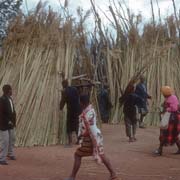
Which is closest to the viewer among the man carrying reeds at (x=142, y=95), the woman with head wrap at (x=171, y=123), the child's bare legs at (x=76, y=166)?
the child's bare legs at (x=76, y=166)

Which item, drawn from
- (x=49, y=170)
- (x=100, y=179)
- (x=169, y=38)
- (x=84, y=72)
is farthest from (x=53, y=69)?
(x=169, y=38)

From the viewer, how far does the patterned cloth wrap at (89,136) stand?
24.8 ft

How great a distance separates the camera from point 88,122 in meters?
7.62

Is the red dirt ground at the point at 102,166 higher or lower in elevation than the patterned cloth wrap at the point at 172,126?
lower

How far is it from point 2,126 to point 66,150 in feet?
7.33

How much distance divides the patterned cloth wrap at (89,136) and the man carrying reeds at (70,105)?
4191mm

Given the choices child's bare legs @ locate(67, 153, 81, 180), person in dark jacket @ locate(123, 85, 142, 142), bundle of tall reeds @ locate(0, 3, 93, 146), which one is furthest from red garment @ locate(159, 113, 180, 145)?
bundle of tall reeds @ locate(0, 3, 93, 146)

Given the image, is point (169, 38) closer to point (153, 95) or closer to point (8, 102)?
point (153, 95)

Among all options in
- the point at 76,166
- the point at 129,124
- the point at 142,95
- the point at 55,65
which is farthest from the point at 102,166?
the point at 142,95

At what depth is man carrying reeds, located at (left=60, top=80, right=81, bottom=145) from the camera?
39.0ft

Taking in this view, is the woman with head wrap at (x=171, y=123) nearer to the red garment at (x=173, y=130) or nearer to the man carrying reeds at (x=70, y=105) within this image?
the red garment at (x=173, y=130)

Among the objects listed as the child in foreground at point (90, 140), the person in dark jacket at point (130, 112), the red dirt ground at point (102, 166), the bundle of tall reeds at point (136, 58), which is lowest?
the red dirt ground at point (102, 166)

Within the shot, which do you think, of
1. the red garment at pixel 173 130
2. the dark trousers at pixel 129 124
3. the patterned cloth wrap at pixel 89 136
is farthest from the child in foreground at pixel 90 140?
the dark trousers at pixel 129 124

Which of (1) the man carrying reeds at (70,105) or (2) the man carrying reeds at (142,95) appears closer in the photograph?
(1) the man carrying reeds at (70,105)
